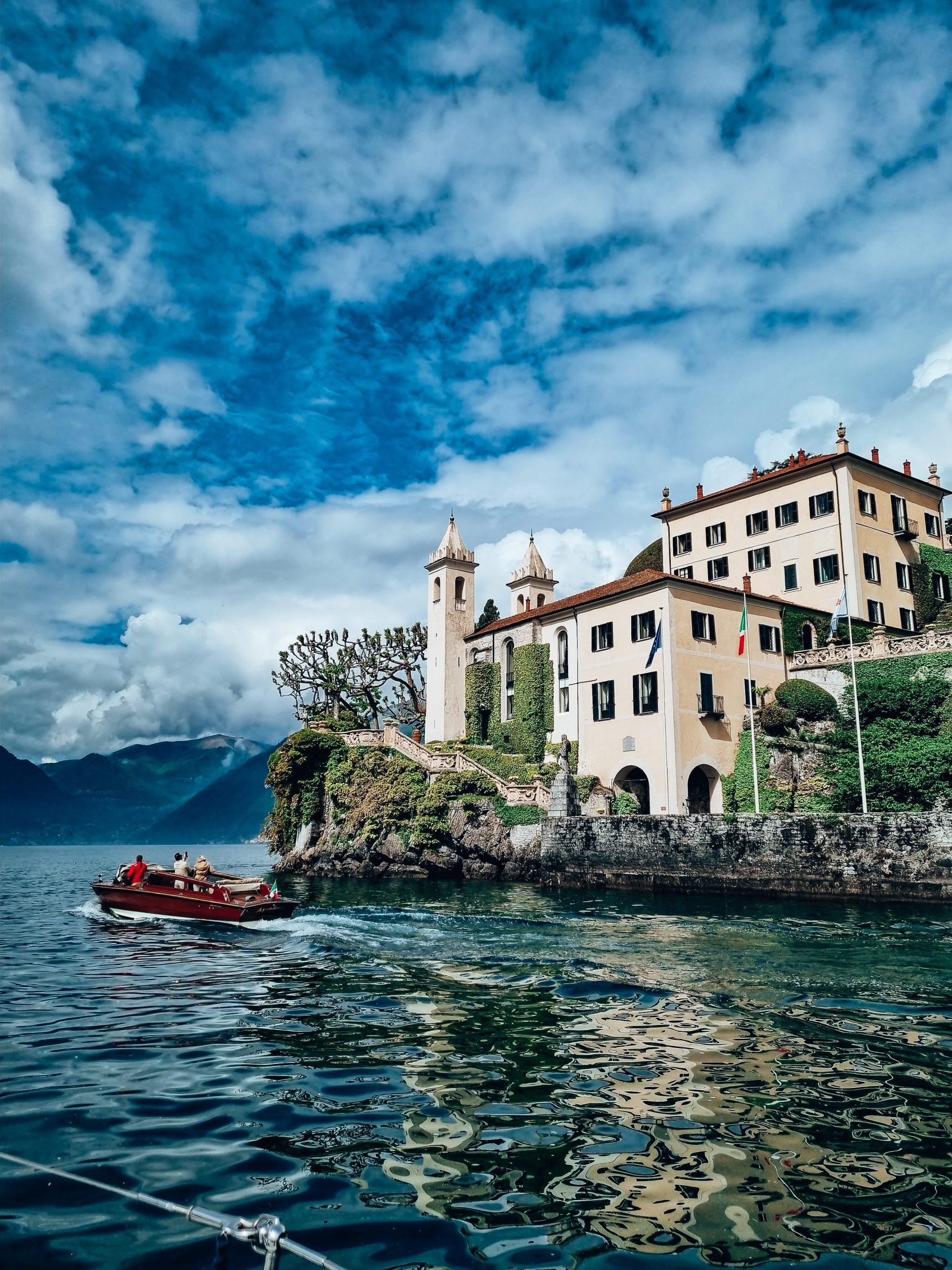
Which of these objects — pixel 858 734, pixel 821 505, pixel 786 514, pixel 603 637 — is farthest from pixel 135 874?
pixel 786 514

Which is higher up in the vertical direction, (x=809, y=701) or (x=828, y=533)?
(x=828, y=533)

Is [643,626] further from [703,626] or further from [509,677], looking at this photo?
[509,677]

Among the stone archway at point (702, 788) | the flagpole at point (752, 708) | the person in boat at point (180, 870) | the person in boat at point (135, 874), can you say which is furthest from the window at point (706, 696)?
the person in boat at point (135, 874)

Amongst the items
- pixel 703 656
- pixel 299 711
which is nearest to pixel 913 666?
pixel 703 656

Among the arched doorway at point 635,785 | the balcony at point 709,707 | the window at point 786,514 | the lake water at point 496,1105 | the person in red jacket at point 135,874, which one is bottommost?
the lake water at point 496,1105

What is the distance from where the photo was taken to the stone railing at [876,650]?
133 ft

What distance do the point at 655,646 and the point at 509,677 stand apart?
17.8m

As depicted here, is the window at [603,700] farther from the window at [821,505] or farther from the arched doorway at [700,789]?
the window at [821,505]

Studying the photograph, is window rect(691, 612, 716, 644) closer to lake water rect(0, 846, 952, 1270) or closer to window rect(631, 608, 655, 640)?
window rect(631, 608, 655, 640)

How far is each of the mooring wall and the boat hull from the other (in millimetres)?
17540

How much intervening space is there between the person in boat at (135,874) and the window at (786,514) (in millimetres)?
41291

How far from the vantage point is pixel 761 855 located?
110 ft

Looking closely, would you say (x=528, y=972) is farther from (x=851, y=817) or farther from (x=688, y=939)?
(x=851, y=817)

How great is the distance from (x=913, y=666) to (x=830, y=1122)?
3741 cm
